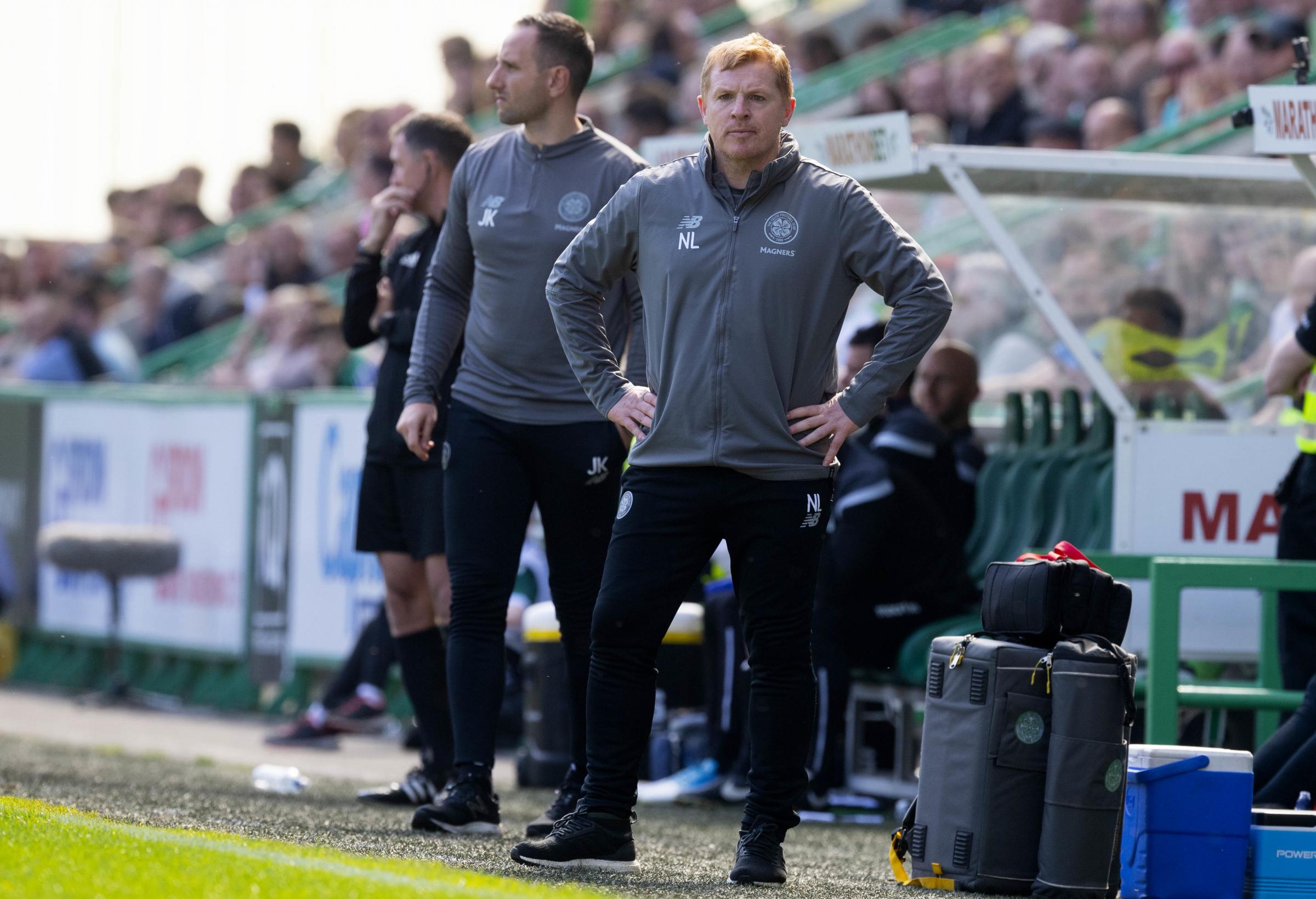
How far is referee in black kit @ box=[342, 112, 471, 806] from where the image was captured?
6492 mm

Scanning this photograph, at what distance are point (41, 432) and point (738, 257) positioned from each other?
379 inches

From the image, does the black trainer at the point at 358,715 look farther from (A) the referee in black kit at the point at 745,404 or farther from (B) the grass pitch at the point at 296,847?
(A) the referee in black kit at the point at 745,404

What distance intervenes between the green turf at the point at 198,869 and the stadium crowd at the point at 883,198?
3931mm

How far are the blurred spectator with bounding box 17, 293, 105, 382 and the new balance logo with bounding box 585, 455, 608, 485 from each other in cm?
974

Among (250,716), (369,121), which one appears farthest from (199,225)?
(250,716)

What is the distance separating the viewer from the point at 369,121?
17.2 meters

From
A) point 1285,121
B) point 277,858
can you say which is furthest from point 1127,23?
point 277,858

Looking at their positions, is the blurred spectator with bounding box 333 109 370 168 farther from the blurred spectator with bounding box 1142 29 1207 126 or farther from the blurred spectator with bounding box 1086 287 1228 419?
the blurred spectator with bounding box 1086 287 1228 419

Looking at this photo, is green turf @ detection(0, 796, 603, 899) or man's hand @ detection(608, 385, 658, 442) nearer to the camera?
green turf @ detection(0, 796, 603, 899)

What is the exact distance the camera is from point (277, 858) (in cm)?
444

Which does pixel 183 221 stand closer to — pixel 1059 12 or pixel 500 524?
pixel 1059 12

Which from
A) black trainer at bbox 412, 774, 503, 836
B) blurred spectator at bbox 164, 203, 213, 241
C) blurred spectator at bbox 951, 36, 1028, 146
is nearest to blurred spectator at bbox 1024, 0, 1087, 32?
blurred spectator at bbox 951, 36, 1028, 146

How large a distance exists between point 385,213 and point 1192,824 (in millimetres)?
3215

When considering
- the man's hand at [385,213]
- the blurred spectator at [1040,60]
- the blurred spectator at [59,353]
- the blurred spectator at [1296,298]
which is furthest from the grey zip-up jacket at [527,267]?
the blurred spectator at [59,353]
